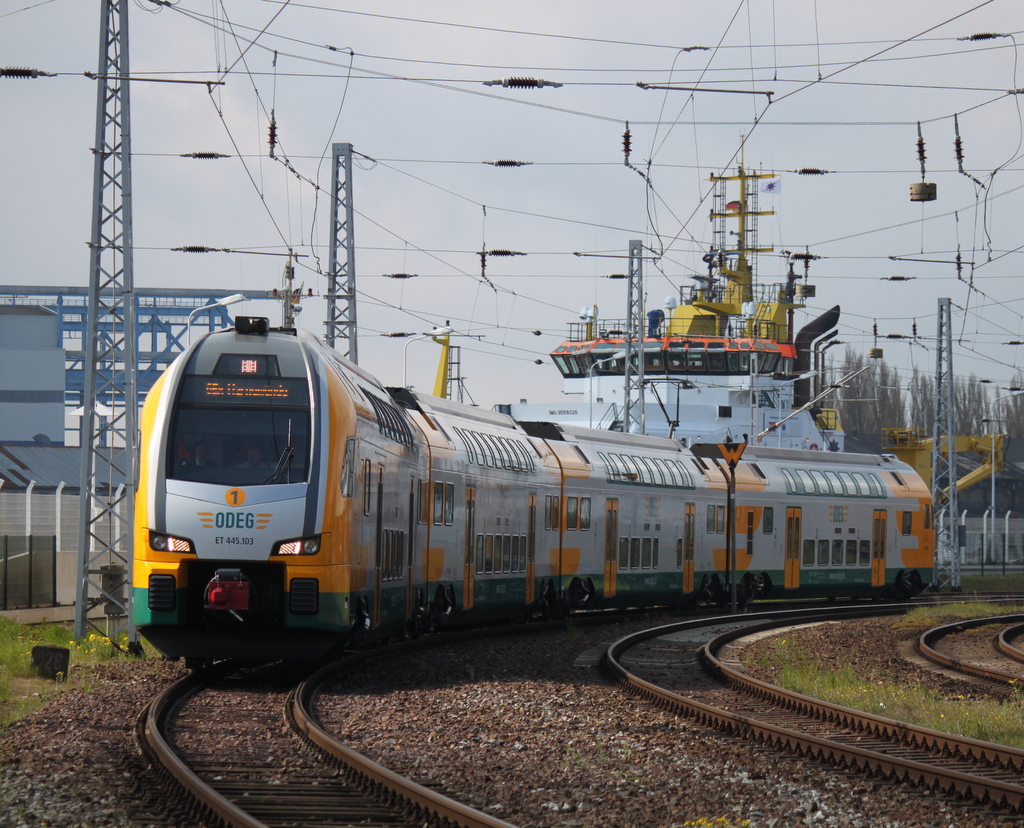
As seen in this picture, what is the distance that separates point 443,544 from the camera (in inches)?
782

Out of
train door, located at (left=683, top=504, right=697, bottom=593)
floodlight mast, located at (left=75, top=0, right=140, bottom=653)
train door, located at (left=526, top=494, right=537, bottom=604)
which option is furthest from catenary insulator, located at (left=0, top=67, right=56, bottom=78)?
train door, located at (left=683, top=504, right=697, bottom=593)

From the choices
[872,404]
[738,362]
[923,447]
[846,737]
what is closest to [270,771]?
[846,737]

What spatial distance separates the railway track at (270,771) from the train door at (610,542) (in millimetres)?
14769

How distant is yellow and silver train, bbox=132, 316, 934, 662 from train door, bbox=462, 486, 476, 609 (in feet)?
0.18

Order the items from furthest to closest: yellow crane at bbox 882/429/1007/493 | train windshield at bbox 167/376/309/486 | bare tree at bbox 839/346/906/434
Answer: bare tree at bbox 839/346/906/434 < yellow crane at bbox 882/429/1007/493 < train windshield at bbox 167/376/309/486

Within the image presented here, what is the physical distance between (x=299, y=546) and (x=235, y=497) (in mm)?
799

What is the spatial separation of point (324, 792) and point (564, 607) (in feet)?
57.9

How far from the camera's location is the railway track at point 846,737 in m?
9.03

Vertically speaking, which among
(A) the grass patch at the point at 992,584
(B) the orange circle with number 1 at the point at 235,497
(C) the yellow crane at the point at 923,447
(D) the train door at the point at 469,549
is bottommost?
(A) the grass patch at the point at 992,584

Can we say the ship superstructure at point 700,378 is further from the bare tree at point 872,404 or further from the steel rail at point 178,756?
the bare tree at point 872,404

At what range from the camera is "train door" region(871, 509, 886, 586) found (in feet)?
120

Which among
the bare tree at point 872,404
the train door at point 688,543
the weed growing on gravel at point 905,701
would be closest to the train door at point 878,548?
the train door at point 688,543

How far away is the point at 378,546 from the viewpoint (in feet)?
52.7

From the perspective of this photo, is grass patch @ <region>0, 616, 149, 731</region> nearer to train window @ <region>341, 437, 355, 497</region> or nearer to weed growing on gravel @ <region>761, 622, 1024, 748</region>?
train window @ <region>341, 437, 355, 497</region>
